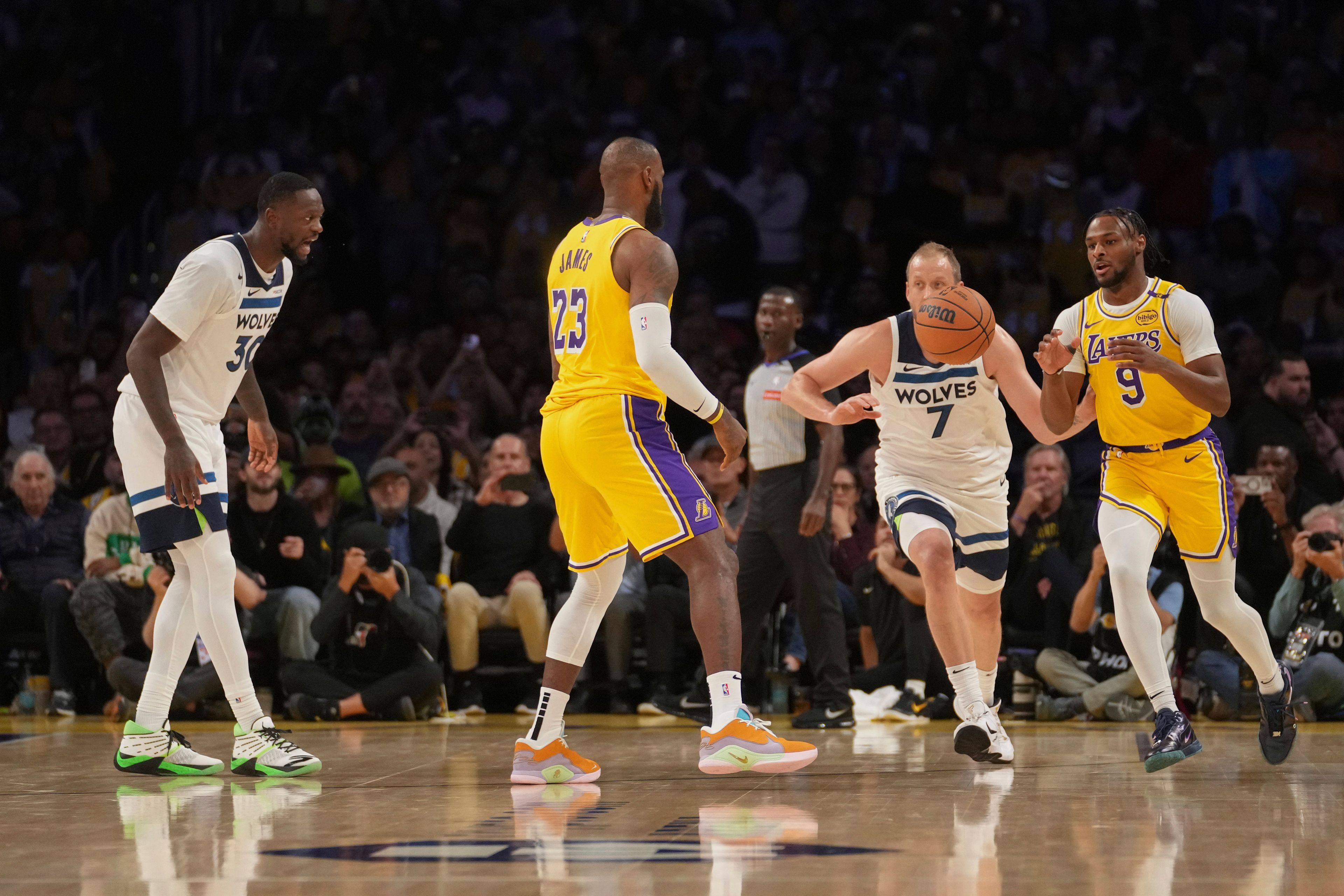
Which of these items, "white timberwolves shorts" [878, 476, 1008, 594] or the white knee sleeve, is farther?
"white timberwolves shorts" [878, 476, 1008, 594]

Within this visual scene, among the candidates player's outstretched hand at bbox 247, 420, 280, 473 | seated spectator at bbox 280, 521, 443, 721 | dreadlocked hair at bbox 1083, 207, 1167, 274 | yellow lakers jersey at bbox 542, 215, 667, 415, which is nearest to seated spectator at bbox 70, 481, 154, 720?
seated spectator at bbox 280, 521, 443, 721

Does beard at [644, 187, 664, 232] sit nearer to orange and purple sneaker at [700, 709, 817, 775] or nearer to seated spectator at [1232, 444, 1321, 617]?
orange and purple sneaker at [700, 709, 817, 775]

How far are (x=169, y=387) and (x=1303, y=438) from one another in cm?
657

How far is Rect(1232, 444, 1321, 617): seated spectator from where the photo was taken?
846cm

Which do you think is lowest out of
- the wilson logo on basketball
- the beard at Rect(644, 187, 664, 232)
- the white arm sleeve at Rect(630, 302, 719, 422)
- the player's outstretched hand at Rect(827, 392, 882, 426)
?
the player's outstretched hand at Rect(827, 392, 882, 426)

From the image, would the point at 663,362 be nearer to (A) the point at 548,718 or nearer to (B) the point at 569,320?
(B) the point at 569,320

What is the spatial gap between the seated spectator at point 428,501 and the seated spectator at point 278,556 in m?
0.73

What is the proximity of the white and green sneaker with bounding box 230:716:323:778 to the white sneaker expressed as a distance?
7.48ft

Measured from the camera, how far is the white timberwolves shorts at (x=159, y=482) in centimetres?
542

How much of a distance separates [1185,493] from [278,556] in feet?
17.0

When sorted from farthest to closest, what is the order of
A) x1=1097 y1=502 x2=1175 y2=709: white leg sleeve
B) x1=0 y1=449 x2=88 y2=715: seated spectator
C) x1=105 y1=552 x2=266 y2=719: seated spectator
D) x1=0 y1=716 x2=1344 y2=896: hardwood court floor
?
x1=0 y1=449 x2=88 y2=715: seated spectator, x1=105 y1=552 x2=266 y2=719: seated spectator, x1=1097 y1=502 x2=1175 y2=709: white leg sleeve, x1=0 y1=716 x2=1344 y2=896: hardwood court floor

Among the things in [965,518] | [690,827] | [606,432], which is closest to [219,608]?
[606,432]

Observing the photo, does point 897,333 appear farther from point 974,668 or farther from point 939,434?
point 974,668

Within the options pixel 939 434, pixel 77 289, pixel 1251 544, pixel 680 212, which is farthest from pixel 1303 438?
pixel 77 289
